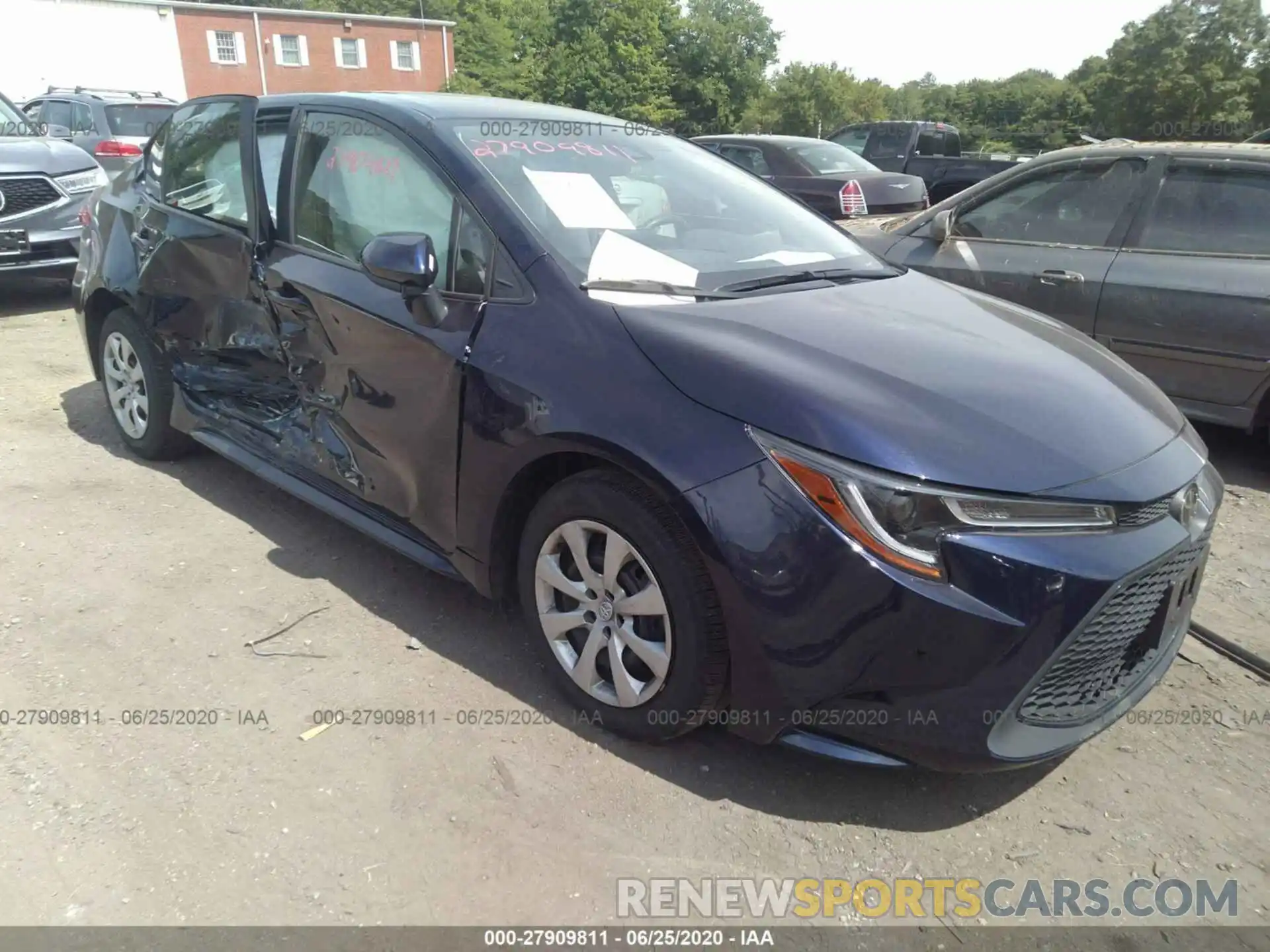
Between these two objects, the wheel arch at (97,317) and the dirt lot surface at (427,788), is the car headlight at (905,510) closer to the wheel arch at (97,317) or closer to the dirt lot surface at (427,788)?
Result: the dirt lot surface at (427,788)

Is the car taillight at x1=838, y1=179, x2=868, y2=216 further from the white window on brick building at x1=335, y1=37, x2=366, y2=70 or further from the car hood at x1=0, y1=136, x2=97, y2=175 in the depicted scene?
the white window on brick building at x1=335, y1=37, x2=366, y2=70

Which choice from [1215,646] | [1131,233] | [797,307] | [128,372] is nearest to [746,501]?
[797,307]

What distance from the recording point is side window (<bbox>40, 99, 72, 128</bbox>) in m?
13.6

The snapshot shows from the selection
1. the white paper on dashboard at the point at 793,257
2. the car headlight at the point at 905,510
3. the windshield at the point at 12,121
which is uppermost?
the windshield at the point at 12,121

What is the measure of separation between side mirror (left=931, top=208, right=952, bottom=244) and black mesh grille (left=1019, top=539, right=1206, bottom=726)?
3131 millimetres

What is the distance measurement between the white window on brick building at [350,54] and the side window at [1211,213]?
44530 mm

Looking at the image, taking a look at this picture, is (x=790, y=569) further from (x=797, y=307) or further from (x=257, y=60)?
(x=257, y=60)

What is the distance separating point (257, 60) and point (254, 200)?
143 ft

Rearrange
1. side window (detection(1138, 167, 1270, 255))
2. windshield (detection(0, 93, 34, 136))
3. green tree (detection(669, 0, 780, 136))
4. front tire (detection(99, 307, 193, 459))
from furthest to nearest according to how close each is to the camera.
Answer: green tree (detection(669, 0, 780, 136)), windshield (detection(0, 93, 34, 136)), side window (detection(1138, 167, 1270, 255)), front tire (detection(99, 307, 193, 459))

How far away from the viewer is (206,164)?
158 inches

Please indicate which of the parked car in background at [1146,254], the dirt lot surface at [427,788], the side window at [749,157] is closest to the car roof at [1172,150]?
the parked car in background at [1146,254]

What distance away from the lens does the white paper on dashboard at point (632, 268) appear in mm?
2641

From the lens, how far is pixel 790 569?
7.03 ft

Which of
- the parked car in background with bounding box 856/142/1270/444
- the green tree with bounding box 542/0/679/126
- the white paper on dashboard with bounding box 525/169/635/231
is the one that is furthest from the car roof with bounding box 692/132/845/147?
the green tree with bounding box 542/0/679/126
